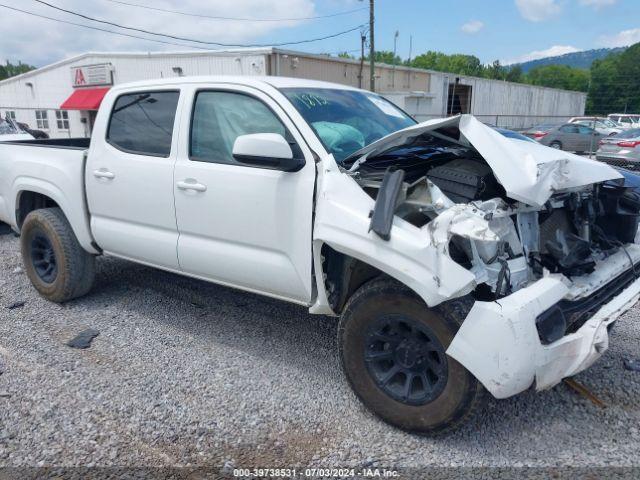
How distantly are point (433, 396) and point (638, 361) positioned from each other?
1904 mm

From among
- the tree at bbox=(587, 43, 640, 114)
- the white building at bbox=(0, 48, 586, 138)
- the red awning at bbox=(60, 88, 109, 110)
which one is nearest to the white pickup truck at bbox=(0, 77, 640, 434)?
the white building at bbox=(0, 48, 586, 138)

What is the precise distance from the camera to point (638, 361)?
3746mm

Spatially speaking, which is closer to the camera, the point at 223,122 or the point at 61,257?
the point at 223,122

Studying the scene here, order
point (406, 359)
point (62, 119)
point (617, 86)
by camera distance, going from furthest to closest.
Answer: point (617, 86) < point (62, 119) < point (406, 359)

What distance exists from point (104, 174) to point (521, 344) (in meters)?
3.38

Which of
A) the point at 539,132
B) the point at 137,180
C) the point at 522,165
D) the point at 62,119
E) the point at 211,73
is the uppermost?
the point at 211,73

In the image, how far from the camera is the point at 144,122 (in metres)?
4.18

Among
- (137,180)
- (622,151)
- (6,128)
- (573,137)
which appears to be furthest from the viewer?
(573,137)

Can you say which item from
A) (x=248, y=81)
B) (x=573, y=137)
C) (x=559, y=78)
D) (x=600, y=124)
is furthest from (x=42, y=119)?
(x=559, y=78)

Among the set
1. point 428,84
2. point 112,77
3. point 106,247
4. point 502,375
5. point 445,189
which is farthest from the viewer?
point 428,84

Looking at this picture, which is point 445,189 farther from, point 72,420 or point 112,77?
point 112,77

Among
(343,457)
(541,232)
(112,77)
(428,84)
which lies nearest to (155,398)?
(343,457)

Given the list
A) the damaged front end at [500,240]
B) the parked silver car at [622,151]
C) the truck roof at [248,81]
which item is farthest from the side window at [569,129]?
the damaged front end at [500,240]

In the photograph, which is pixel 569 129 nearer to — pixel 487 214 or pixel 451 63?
pixel 487 214
